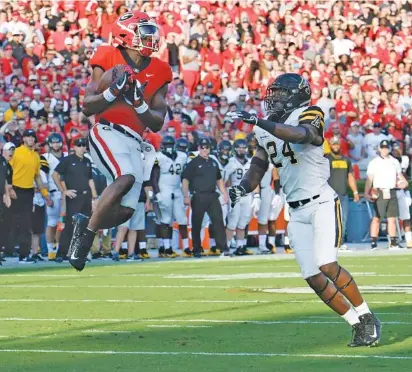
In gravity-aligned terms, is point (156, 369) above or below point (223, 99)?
below

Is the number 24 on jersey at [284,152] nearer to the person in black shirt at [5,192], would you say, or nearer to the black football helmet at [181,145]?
the person in black shirt at [5,192]

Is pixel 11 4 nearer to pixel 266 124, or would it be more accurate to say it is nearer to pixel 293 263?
pixel 293 263

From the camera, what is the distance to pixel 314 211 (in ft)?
26.1

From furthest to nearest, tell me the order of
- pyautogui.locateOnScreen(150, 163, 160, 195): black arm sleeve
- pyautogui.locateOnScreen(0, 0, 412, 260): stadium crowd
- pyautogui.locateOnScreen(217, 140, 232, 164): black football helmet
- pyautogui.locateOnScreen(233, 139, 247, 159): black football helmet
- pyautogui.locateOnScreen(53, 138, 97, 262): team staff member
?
pyautogui.locateOnScreen(0, 0, 412, 260): stadium crowd, pyautogui.locateOnScreen(217, 140, 232, 164): black football helmet, pyautogui.locateOnScreen(233, 139, 247, 159): black football helmet, pyautogui.locateOnScreen(150, 163, 160, 195): black arm sleeve, pyautogui.locateOnScreen(53, 138, 97, 262): team staff member

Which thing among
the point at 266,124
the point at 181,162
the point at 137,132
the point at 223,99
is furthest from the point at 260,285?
the point at 223,99

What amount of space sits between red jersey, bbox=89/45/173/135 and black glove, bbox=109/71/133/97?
16.8 inches

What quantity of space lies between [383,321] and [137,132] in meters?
2.31

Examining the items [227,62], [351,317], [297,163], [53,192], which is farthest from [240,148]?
[351,317]

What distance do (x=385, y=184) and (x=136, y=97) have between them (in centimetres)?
1205

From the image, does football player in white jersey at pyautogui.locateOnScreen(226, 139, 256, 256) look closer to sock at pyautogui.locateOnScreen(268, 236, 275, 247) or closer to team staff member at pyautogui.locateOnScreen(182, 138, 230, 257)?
sock at pyautogui.locateOnScreen(268, 236, 275, 247)

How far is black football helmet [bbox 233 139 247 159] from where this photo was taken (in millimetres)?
19688

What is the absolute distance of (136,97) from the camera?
28.0 feet

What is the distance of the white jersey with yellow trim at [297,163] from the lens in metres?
7.99

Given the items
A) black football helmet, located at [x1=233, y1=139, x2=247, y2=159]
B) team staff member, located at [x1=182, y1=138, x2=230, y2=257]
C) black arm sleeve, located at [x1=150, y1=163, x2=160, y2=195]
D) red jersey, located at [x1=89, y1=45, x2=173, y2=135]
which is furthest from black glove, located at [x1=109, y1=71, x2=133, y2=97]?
black football helmet, located at [x1=233, y1=139, x2=247, y2=159]
